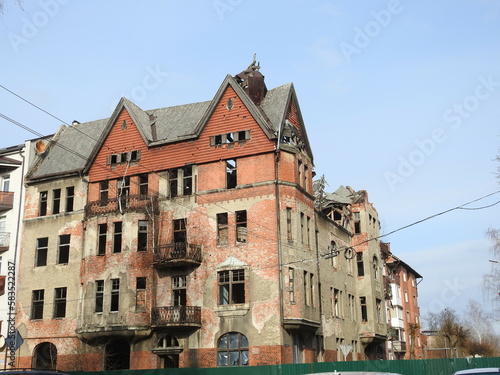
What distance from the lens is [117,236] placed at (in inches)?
1609

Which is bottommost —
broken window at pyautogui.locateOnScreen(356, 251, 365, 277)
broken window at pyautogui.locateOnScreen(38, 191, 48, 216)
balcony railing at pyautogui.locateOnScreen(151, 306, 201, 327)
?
balcony railing at pyautogui.locateOnScreen(151, 306, 201, 327)

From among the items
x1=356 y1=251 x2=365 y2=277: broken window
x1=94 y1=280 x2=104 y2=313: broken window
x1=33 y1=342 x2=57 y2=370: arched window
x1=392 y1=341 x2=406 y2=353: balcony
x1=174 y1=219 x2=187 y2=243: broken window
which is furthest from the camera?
x1=392 y1=341 x2=406 y2=353: balcony

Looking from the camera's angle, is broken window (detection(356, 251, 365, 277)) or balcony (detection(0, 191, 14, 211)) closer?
balcony (detection(0, 191, 14, 211))

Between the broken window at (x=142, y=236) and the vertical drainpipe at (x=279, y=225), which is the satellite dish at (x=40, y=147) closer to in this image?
the broken window at (x=142, y=236)

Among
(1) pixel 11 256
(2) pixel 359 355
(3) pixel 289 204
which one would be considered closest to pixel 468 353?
(2) pixel 359 355

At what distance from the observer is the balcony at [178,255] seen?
37719 millimetres

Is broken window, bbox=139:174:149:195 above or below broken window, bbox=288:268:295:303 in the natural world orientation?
above

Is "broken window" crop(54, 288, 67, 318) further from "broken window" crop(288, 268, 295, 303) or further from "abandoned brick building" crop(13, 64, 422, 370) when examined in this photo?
"broken window" crop(288, 268, 295, 303)

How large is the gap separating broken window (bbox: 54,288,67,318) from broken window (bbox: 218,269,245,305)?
1196cm

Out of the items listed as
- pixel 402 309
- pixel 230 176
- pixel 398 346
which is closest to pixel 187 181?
pixel 230 176

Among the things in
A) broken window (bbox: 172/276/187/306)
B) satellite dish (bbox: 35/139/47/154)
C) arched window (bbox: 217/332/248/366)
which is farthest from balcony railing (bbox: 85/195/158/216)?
arched window (bbox: 217/332/248/366)

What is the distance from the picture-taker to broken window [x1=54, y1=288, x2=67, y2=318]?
4169 centimetres

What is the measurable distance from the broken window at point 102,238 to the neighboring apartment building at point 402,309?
1195 inches

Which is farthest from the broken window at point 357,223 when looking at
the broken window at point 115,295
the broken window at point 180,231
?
the broken window at point 115,295
